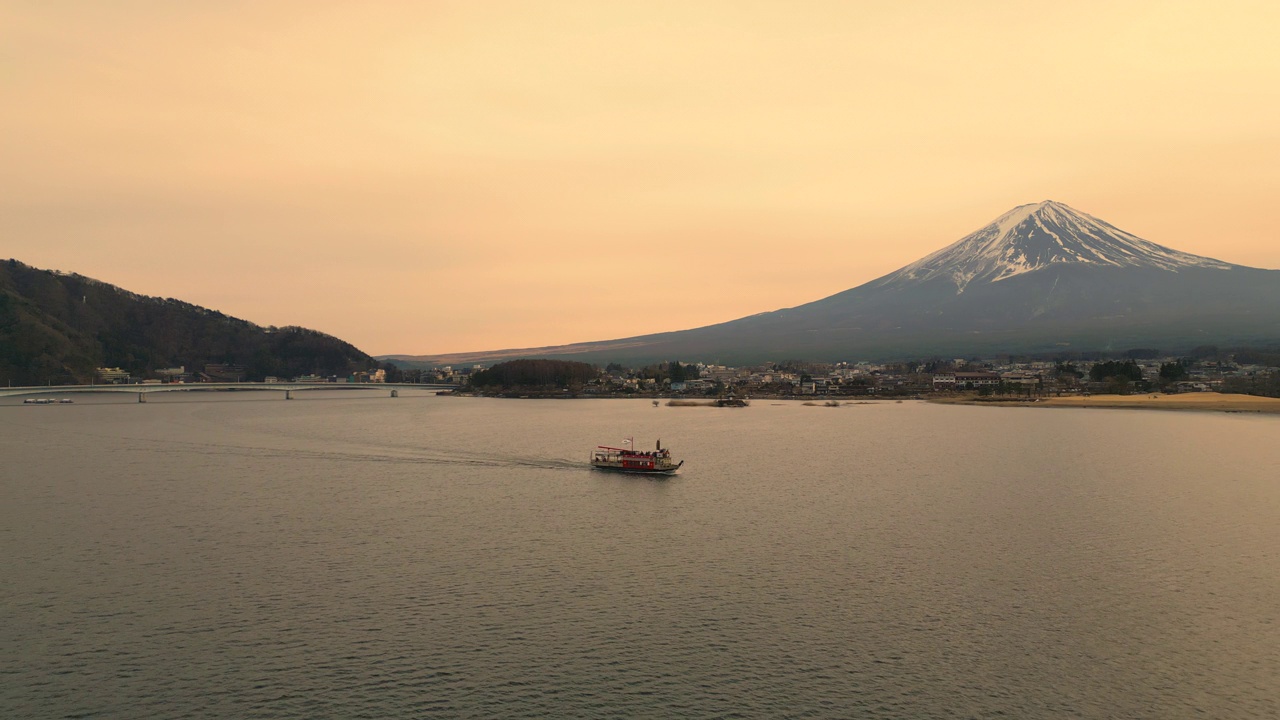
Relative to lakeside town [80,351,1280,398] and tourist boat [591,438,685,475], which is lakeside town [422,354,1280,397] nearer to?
lakeside town [80,351,1280,398]

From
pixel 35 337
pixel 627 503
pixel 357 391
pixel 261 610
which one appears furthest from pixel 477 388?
pixel 261 610

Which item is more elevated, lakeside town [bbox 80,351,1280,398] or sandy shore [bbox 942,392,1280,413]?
lakeside town [bbox 80,351,1280,398]

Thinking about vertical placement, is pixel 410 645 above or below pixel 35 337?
below

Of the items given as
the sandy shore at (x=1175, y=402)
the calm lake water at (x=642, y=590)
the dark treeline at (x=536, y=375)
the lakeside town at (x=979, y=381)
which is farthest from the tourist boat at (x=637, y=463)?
the dark treeline at (x=536, y=375)

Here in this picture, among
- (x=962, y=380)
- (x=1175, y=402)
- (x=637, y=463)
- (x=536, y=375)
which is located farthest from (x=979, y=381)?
(x=637, y=463)

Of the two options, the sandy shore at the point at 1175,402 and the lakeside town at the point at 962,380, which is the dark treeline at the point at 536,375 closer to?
the lakeside town at the point at 962,380

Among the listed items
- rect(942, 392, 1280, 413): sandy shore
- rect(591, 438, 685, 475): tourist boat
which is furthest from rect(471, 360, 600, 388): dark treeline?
rect(591, 438, 685, 475): tourist boat

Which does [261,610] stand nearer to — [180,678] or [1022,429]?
[180,678]
